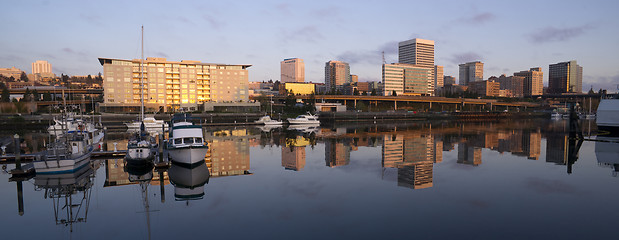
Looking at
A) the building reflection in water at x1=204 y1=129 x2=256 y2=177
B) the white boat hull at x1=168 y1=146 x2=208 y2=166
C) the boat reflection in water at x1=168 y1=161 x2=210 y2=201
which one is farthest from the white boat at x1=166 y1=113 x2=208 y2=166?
the building reflection in water at x1=204 y1=129 x2=256 y2=177

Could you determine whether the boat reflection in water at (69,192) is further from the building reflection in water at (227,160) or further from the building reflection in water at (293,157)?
the building reflection in water at (293,157)

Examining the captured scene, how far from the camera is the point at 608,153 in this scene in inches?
1393

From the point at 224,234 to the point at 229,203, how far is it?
441 cm

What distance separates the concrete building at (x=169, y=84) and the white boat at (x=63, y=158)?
87604 millimetres

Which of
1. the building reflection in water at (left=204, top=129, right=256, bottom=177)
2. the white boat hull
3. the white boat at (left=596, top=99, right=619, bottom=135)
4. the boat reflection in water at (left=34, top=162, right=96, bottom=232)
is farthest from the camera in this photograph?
the white boat at (left=596, top=99, right=619, bottom=135)

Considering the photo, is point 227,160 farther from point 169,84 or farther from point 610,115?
point 169,84

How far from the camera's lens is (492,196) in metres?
19.2

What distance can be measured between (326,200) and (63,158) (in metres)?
19.4

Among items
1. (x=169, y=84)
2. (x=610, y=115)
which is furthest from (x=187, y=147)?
(x=169, y=84)

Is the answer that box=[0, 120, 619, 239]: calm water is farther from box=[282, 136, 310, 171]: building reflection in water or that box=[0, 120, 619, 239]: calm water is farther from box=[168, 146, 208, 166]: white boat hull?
box=[168, 146, 208, 166]: white boat hull

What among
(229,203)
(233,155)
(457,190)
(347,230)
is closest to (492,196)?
(457,190)

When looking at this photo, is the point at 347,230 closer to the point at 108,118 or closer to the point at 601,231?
the point at 601,231

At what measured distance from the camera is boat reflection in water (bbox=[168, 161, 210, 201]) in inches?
778

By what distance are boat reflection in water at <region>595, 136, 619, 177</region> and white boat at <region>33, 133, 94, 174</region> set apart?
129 ft
